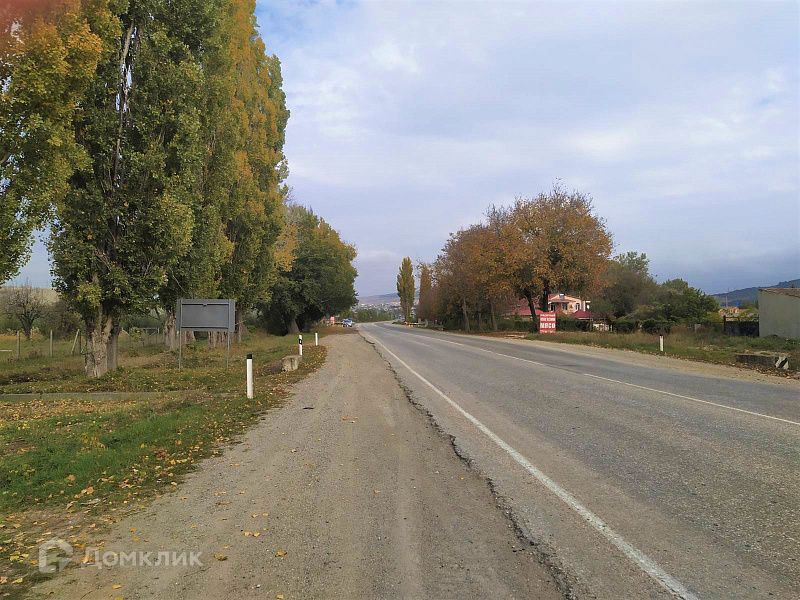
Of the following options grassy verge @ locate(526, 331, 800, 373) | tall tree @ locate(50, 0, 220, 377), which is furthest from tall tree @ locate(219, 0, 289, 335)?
grassy verge @ locate(526, 331, 800, 373)

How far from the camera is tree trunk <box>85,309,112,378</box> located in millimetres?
16719

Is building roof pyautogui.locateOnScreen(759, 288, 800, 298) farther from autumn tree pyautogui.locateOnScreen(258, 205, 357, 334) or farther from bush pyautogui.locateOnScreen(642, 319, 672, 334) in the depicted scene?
autumn tree pyautogui.locateOnScreen(258, 205, 357, 334)

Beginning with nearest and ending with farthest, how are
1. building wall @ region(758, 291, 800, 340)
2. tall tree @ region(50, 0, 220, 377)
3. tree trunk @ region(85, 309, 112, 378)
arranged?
tall tree @ region(50, 0, 220, 377) < tree trunk @ region(85, 309, 112, 378) < building wall @ region(758, 291, 800, 340)

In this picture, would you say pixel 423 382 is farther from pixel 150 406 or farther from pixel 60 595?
pixel 60 595

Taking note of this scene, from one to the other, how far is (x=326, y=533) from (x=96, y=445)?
4669 millimetres

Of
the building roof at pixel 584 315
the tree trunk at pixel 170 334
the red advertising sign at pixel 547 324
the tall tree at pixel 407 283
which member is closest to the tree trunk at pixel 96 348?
the tree trunk at pixel 170 334

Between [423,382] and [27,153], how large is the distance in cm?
1107

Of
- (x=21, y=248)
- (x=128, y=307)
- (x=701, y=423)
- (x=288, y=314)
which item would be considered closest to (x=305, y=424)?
(x=701, y=423)

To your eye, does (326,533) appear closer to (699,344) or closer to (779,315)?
(699,344)

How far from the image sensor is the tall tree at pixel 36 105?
1164 centimetres

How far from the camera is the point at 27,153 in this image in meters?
12.5

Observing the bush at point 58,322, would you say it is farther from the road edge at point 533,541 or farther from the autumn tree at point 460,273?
the road edge at point 533,541

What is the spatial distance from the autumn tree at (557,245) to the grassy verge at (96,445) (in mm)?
30078

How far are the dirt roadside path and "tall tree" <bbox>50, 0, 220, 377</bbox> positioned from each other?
11.2 metres
